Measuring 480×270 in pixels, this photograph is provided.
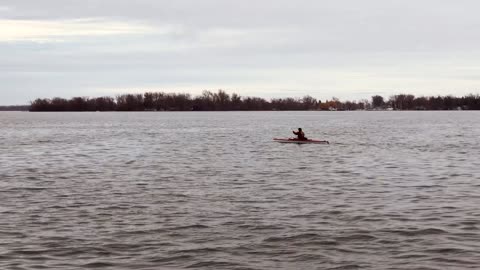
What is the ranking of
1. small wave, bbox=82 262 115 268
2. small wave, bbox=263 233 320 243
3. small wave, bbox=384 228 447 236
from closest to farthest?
1. small wave, bbox=82 262 115 268
2. small wave, bbox=263 233 320 243
3. small wave, bbox=384 228 447 236

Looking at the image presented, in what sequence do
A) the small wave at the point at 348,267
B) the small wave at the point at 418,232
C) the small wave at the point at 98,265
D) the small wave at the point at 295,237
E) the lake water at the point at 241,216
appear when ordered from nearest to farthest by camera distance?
the small wave at the point at 348,267 < the small wave at the point at 98,265 < the lake water at the point at 241,216 < the small wave at the point at 295,237 < the small wave at the point at 418,232

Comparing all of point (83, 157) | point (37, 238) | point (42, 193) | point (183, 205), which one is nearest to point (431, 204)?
point (183, 205)

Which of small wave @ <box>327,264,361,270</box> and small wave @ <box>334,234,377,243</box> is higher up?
small wave @ <box>334,234,377,243</box>

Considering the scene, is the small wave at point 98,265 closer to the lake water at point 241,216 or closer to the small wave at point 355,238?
the lake water at point 241,216

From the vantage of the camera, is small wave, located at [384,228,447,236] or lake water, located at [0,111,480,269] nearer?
lake water, located at [0,111,480,269]

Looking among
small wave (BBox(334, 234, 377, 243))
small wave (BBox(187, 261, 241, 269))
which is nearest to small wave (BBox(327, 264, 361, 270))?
small wave (BBox(334, 234, 377, 243))

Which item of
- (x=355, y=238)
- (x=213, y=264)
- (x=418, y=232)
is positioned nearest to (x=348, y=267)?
(x=355, y=238)

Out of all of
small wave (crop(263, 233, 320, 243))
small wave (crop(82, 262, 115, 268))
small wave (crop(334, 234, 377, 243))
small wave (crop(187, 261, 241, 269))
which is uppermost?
small wave (crop(263, 233, 320, 243))

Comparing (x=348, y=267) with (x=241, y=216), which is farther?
(x=241, y=216)

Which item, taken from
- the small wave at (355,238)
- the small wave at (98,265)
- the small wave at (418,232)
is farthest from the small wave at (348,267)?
the small wave at (98,265)

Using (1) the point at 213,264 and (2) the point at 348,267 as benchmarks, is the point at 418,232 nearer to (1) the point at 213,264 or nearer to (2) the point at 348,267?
(2) the point at 348,267

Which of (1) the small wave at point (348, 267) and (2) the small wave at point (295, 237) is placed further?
(2) the small wave at point (295, 237)

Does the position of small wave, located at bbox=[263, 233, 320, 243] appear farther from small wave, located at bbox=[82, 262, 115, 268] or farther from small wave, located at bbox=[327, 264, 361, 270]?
small wave, located at bbox=[82, 262, 115, 268]

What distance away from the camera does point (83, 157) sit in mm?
42469
